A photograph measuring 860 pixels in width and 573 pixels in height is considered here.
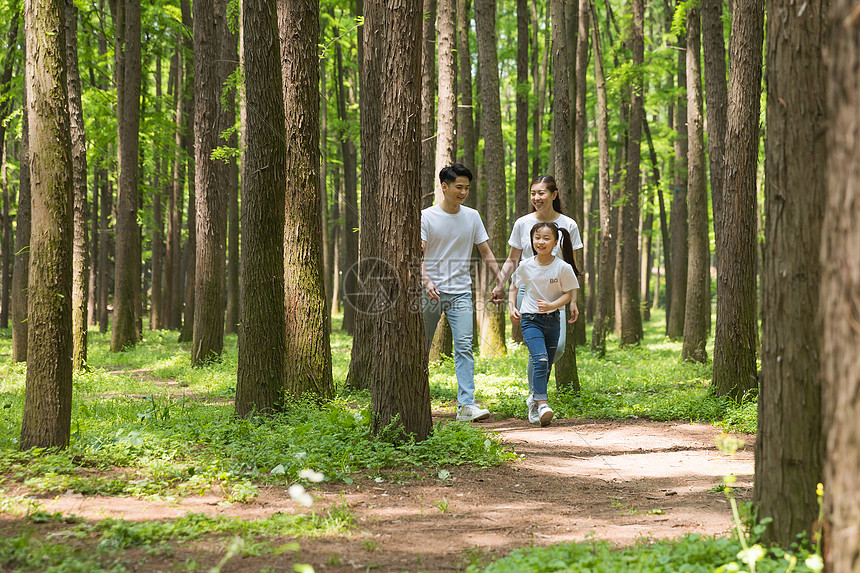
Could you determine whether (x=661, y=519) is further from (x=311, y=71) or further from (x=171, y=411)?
(x=311, y=71)

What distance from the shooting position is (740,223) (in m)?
7.79

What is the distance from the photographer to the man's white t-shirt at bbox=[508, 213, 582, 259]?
750cm

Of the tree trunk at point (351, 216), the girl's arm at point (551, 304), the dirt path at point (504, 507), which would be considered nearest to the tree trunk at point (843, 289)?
the dirt path at point (504, 507)

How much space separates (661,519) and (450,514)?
1329mm

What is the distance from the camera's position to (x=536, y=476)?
211 inches

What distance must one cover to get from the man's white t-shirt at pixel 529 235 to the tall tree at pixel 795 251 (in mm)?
4368

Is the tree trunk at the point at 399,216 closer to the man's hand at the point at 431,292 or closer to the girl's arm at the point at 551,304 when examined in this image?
the man's hand at the point at 431,292

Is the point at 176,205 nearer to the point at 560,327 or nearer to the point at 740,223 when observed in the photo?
the point at 560,327

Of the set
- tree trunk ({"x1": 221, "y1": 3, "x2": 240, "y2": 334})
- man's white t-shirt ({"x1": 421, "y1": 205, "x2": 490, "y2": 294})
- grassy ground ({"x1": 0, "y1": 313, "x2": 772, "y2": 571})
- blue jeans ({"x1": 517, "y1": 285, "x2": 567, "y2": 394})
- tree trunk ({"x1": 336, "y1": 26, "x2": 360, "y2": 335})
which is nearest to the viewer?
grassy ground ({"x1": 0, "y1": 313, "x2": 772, "y2": 571})

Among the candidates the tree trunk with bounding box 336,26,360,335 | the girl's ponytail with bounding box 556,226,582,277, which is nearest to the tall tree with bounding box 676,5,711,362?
the girl's ponytail with bounding box 556,226,582,277

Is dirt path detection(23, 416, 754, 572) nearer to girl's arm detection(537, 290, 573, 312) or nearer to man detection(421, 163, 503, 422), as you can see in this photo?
man detection(421, 163, 503, 422)

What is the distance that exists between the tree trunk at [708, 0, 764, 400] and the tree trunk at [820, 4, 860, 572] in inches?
224

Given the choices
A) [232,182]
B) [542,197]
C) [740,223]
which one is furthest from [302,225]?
[232,182]

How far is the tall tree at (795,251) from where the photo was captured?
2969 mm
